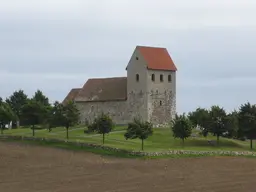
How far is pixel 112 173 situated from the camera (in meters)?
47.1

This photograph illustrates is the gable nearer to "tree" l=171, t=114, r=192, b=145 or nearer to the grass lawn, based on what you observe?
the grass lawn

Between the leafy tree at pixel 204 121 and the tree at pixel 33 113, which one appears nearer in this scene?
the leafy tree at pixel 204 121

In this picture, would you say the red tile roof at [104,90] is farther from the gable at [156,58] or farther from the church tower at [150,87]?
the gable at [156,58]

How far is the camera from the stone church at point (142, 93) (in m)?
89.4

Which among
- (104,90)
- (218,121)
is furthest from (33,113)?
(218,121)

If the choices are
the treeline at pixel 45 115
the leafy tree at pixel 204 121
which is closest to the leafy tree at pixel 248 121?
the leafy tree at pixel 204 121

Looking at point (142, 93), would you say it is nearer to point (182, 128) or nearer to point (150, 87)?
point (150, 87)

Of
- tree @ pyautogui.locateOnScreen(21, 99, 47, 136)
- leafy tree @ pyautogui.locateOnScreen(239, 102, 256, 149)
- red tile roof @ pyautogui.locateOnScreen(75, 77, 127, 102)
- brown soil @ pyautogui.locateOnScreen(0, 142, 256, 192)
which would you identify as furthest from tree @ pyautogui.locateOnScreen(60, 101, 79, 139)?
leafy tree @ pyautogui.locateOnScreen(239, 102, 256, 149)

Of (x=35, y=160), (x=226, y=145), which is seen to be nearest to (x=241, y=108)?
(x=226, y=145)

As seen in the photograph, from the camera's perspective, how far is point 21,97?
408 feet

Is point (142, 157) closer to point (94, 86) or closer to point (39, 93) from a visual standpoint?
→ point (94, 86)

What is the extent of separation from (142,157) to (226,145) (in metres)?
19.3

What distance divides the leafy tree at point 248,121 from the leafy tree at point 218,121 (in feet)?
8.72

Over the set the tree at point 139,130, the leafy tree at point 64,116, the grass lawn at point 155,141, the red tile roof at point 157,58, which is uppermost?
the red tile roof at point 157,58
